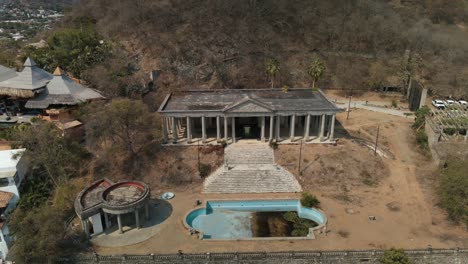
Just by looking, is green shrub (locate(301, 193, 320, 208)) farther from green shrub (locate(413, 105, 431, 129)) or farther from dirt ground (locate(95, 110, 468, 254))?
green shrub (locate(413, 105, 431, 129))

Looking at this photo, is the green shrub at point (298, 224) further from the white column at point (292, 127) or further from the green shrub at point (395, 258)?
the white column at point (292, 127)

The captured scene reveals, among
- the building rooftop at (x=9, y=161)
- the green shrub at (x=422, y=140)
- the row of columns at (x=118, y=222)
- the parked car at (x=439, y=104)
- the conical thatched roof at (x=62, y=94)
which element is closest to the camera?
the row of columns at (x=118, y=222)

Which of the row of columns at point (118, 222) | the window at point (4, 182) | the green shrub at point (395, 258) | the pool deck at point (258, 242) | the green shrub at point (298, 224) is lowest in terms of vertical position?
the green shrub at point (298, 224)

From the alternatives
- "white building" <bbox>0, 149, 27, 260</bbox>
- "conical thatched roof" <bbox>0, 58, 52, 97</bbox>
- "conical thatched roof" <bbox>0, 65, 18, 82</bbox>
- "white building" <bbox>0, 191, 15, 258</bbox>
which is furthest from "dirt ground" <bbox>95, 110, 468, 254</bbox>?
"conical thatched roof" <bbox>0, 65, 18, 82</bbox>

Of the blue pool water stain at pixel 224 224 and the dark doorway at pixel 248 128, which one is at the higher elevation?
the dark doorway at pixel 248 128

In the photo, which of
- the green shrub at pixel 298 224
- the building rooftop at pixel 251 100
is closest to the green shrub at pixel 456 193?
the green shrub at pixel 298 224

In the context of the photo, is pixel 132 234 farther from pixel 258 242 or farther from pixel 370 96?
pixel 370 96

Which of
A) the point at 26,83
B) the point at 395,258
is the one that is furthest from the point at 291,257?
the point at 26,83
